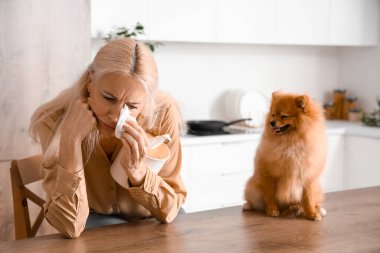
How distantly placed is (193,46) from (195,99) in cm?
39

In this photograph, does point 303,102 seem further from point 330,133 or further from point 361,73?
point 361,73

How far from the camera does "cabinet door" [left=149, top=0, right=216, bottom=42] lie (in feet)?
12.3

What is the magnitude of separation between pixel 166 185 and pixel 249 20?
2486mm

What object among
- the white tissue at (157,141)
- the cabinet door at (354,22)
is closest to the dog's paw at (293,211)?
the white tissue at (157,141)

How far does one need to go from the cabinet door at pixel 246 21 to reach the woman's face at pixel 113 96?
2.36 m

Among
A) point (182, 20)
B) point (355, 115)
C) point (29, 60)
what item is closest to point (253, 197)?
point (29, 60)

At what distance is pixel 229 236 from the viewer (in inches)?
64.6

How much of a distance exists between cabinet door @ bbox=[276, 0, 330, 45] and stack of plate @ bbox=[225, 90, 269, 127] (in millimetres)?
442

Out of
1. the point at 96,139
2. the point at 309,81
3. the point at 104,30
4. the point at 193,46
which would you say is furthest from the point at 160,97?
the point at 309,81

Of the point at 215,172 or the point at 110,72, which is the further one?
the point at 215,172

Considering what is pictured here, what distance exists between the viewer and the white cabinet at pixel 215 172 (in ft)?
12.3

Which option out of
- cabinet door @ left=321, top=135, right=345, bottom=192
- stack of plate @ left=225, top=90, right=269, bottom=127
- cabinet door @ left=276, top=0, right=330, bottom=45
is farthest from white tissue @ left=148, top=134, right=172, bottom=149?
cabinet door @ left=321, top=135, right=345, bottom=192

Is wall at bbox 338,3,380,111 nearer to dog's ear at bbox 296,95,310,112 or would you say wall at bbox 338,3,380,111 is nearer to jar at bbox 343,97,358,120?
jar at bbox 343,97,358,120

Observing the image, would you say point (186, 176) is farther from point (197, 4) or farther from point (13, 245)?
point (13, 245)
